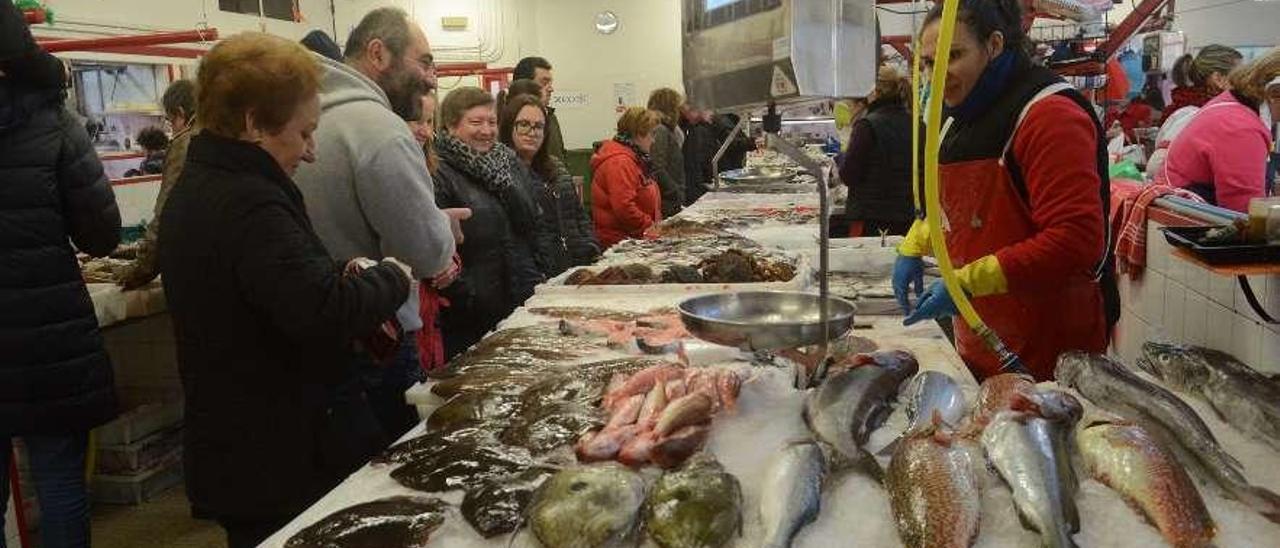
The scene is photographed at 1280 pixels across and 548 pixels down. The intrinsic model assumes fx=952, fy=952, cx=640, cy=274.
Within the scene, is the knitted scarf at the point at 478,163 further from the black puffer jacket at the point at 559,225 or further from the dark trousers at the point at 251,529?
the dark trousers at the point at 251,529

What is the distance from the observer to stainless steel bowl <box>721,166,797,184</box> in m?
8.86

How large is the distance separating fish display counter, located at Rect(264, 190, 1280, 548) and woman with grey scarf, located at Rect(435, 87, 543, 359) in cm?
152

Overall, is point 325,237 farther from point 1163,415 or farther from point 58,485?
point 1163,415

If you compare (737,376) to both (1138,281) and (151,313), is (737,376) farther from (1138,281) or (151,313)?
(151,313)

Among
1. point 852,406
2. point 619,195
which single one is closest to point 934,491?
point 852,406

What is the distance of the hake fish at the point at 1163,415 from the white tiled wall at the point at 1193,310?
0.54 meters

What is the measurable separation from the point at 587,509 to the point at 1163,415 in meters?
1.28

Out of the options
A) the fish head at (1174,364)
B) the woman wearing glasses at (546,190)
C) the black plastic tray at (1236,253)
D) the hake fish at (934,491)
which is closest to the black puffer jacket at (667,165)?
the woman wearing glasses at (546,190)

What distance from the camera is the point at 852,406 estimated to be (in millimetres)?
2273

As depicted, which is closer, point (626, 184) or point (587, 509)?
point (587, 509)

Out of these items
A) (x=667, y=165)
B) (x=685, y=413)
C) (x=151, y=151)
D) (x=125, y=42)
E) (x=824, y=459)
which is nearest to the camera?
(x=824, y=459)

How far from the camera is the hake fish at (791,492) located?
1.72 m

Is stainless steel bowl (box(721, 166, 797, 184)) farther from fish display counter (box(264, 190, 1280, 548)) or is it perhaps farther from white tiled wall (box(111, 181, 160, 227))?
fish display counter (box(264, 190, 1280, 548))

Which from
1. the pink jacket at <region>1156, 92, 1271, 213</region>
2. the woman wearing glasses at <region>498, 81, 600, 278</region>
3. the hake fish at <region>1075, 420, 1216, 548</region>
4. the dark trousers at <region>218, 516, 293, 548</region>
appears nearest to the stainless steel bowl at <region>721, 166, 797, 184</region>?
the woman wearing glasses at <region>498, 81, 600, 278</region>
